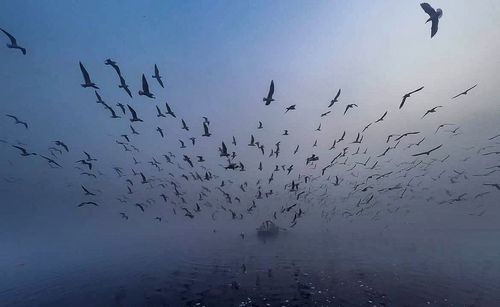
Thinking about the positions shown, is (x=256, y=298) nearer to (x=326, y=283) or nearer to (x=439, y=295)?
(x=326, y=283)

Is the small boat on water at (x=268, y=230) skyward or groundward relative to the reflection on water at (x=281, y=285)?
skyward

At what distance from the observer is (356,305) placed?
63.6 ft

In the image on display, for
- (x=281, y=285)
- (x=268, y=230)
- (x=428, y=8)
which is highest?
(x=428, y=8)

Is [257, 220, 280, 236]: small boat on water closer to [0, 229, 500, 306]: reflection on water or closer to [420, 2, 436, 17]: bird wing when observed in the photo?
[0, 229, 500, 306]: reflection on water

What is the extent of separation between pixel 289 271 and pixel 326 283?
664cm

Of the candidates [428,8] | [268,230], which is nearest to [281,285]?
[428,8]

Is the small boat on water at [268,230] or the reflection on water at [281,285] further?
the small boat on water at [268,230]

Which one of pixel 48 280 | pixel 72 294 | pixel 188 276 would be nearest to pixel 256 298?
pixel 188 276

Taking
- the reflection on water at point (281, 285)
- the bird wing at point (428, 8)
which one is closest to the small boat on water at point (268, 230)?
the reflection on water at point (281, 285)

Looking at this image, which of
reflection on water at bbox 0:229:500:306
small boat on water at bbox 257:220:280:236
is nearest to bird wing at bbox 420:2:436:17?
reflection on water at bbox 0:229:500:306

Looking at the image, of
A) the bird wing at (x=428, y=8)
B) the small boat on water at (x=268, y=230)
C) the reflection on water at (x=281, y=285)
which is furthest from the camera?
the small boat on water at (x=268, y=230)

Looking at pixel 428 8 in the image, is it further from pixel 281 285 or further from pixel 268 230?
pixel 268 230

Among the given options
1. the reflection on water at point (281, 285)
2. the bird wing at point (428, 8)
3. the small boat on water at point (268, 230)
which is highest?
the bird wing at point (428, 8)

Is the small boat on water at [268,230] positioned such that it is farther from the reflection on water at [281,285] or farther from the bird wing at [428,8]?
the bird wing at [428,8]
